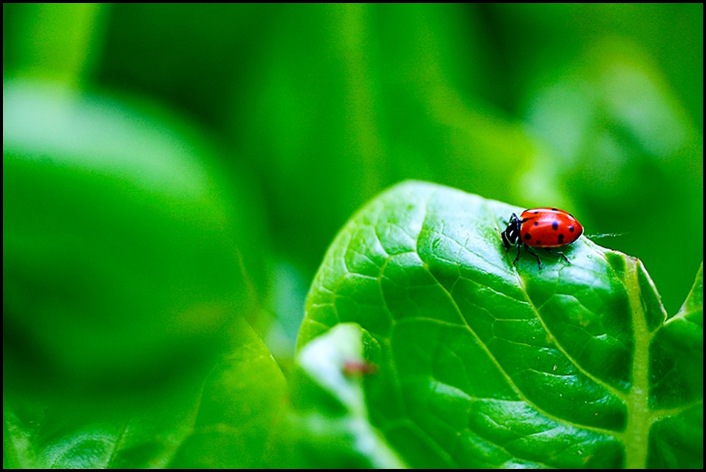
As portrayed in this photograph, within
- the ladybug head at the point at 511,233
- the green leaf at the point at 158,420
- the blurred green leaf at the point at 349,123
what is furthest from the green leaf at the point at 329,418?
the blurred green leaf at the point at 349,123

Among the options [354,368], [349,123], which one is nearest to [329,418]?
[354,368]

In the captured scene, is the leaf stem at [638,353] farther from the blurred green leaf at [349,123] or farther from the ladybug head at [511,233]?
the blurred green leaf at [349,123]

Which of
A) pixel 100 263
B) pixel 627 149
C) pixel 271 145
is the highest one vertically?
pixel 627 149

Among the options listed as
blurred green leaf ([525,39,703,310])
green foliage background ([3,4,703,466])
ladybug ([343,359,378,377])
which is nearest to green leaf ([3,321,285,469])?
green foliage background ([3,4,703,466])

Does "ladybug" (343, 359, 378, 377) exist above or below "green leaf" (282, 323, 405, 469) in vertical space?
above

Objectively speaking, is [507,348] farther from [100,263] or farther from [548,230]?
Result: [100,263]

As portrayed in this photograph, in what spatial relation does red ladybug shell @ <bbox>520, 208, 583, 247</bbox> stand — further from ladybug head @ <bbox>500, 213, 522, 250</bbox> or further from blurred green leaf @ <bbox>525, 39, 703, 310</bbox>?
blurred green leaf @ <bbox>525, 39, 703, 310</bbox>

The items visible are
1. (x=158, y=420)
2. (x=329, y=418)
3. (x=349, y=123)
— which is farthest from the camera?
(x=349, y=123)
